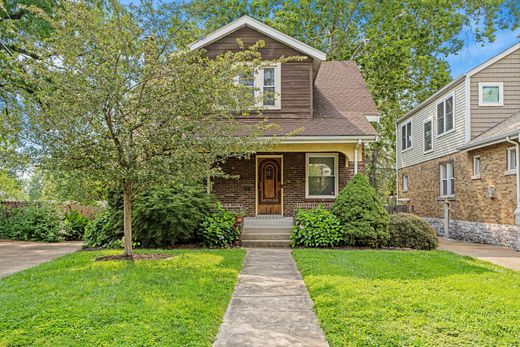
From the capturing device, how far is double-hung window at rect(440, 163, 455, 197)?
16.1m

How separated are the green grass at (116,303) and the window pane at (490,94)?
10.8 m

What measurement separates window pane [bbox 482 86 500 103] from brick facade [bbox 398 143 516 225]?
1.79 metres

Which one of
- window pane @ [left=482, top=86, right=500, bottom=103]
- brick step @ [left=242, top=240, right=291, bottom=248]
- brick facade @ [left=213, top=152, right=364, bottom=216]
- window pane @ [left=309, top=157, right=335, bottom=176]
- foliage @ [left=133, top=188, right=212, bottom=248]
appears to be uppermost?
window pane @ [left=482, top=86, right=500, bottom=103]

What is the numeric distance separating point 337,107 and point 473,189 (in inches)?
209

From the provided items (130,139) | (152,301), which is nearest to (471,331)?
(152,301)

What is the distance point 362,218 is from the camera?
1100 centimetres

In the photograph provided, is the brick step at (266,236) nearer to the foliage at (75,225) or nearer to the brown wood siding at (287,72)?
the brown wood siding at (287,72)

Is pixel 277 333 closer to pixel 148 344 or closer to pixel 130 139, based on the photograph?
pixel 148 344

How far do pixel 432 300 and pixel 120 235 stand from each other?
331 inches

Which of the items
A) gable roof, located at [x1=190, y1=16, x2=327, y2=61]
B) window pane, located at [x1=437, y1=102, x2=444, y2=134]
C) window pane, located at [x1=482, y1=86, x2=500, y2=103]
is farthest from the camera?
window pane, located at [x1=437, y1=102, x2=444, y2=134]

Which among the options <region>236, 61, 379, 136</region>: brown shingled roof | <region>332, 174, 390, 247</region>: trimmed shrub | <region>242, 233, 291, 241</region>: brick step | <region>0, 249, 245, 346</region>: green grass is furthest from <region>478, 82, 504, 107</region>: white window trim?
<region>0, 249, 245, 346</region>: green grass

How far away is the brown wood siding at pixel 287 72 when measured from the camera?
44.8 ft

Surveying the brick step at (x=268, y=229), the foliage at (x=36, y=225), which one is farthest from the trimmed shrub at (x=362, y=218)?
the foliage at (x=36, y=225)

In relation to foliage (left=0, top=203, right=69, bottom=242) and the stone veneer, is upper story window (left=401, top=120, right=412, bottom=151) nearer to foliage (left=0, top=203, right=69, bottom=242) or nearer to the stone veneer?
the stone veneer
